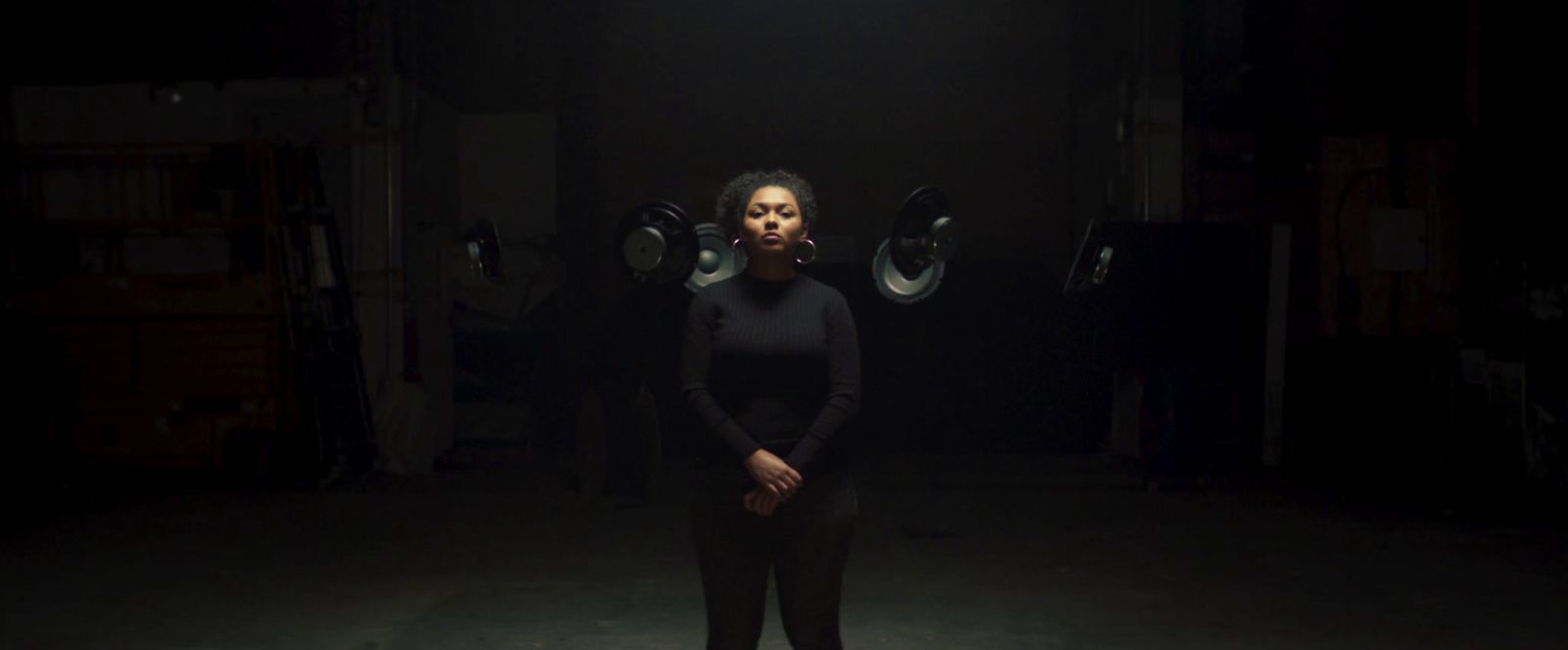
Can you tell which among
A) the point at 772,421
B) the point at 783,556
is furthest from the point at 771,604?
the point at 772,421

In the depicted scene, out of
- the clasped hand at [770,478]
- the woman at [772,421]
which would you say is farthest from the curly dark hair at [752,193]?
the clasped hand at [770,478]

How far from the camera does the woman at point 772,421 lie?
334cm

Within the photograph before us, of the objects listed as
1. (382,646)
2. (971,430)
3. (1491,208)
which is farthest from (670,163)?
(382,646)

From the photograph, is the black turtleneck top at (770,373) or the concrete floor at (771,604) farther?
the concrete floor at (771,604)

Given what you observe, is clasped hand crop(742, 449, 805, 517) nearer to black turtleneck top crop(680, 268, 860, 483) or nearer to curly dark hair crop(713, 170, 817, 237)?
black turtleneck top crop(680, 268, 860, 483)

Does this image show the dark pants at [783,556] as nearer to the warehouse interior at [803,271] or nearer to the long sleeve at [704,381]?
the long sleeve at [704,381]

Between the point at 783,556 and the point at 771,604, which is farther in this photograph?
the point at 771,604

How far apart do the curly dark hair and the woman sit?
11mm

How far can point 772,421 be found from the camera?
3342 millimetres

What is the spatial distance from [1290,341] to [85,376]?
866 cm

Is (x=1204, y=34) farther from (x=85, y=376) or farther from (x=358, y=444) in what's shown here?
(x=85, y=376)

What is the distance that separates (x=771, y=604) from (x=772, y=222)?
2979mm

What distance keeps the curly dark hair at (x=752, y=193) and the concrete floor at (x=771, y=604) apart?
7.20 ft

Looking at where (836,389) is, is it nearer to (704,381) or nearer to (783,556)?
(704,381)
